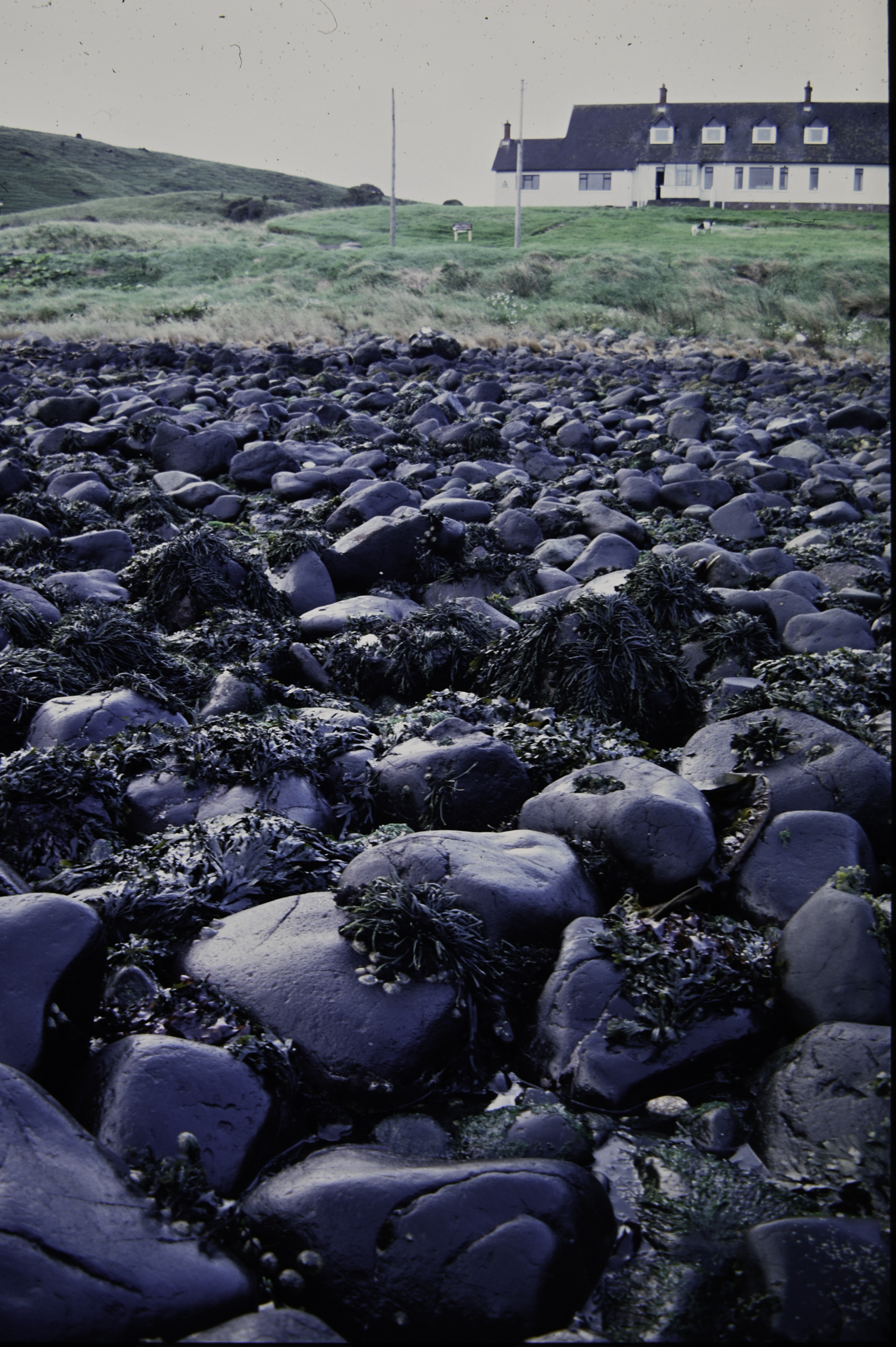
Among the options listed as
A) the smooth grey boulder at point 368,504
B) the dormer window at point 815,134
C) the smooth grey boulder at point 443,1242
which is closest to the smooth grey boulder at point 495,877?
the smooth grey boulder at point 443,1242

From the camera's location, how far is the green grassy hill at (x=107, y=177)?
2731 inches

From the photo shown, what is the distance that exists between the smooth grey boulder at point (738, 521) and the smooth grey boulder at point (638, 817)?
5.25 meters

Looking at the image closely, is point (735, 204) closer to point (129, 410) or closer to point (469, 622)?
point (129, 410)

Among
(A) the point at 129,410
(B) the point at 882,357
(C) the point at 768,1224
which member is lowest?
(C) the point at 768,1224

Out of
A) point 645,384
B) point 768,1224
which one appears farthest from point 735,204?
point 768,1224

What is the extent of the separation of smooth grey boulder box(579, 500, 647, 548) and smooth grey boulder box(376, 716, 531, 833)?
13.5 feet

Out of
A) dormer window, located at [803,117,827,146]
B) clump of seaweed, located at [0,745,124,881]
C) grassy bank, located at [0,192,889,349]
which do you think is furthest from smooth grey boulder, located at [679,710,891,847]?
dormer window, located at [803,117,827,146]

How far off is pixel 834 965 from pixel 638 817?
0.87 meters

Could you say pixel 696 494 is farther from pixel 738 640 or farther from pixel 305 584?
pixel 305 584

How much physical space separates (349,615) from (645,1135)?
13.0ft

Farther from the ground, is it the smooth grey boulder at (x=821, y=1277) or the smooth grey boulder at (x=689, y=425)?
the smooth grey boulder at (x=689, y=425)

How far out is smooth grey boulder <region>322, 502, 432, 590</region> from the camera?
22.7ft

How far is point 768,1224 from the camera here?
2.04 m

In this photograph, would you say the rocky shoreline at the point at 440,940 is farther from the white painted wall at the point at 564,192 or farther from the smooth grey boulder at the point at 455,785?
the white painted wall at the point at 564,192
